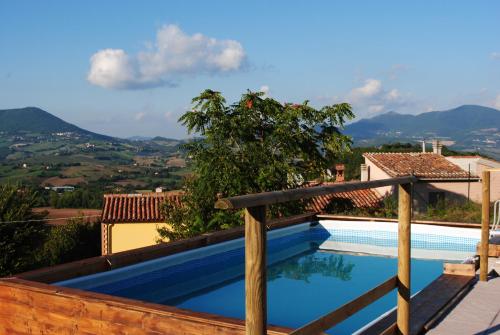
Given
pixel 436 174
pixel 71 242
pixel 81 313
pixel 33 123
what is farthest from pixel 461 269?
pixel 33 123

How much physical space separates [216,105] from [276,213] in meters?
3.32

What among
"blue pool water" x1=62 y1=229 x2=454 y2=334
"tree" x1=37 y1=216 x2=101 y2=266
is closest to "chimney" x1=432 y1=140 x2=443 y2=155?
"tree" x1=37 y1=216 x2=101 y2=266

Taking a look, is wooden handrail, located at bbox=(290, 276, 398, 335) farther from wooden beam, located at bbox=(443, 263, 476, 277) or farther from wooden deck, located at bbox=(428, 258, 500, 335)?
wooden beam, located at bbox=(443, 263, 476, 277)

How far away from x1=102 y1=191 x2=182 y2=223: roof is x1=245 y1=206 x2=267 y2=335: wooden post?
18.9 m

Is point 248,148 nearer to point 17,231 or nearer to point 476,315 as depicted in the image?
point 17,231

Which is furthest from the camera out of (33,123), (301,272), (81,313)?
(33,123)

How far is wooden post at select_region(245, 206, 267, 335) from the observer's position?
2.62 metres

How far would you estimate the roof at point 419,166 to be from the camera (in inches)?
986

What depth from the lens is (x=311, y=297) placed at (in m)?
8.07

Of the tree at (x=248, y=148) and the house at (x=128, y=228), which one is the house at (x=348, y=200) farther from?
the house at (x=128, y=228)

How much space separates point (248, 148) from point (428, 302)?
30.5 feet

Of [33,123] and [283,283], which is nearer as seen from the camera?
[283,283]

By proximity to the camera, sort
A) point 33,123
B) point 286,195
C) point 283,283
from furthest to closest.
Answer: point 33,123, point 283,283, point 286,195

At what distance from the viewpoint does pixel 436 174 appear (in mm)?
25109
